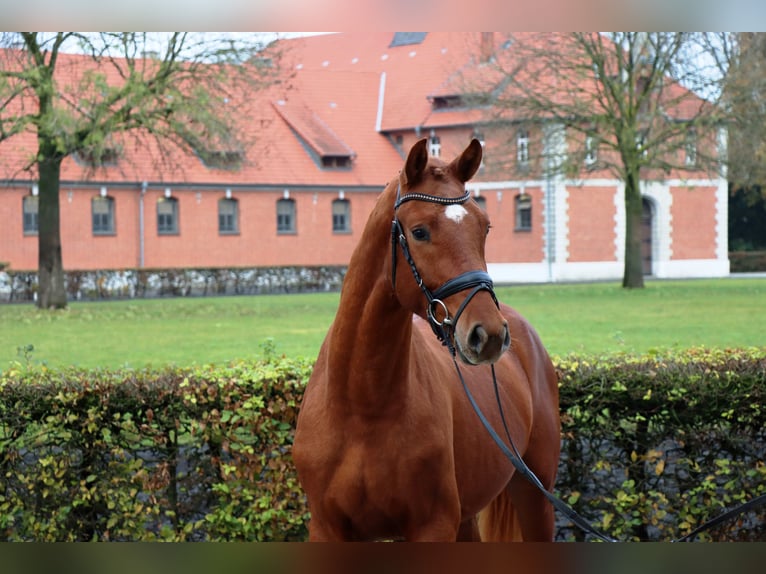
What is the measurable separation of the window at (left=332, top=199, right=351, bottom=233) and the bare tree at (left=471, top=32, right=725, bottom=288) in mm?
14228

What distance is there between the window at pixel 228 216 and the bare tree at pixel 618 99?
574 inches

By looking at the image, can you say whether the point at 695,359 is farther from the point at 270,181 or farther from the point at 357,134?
the point at 357,134

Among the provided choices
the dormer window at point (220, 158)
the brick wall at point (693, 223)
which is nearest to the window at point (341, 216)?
the brick wall at point (693, 223)

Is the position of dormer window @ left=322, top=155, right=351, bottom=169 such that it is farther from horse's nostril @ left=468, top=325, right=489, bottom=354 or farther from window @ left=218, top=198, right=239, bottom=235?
horse's nostril @ left=468, top=325, right=489, bottom=354

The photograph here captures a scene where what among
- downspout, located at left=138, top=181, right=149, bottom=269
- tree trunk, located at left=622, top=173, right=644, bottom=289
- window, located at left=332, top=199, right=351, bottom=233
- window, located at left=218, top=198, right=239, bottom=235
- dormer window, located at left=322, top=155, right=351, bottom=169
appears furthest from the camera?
dormer window, located at left=322, top=155, right=351, bottom=169

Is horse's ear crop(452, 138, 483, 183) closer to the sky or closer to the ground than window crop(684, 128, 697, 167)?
closer to the ground

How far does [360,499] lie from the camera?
3.55 meters

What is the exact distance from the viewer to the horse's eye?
3.33 metres

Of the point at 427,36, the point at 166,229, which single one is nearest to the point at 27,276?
the point at 166,229

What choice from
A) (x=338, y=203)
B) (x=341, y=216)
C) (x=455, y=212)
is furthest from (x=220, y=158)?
(x=455, y=212)

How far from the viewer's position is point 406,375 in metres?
3.60

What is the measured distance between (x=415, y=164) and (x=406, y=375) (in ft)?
2.61

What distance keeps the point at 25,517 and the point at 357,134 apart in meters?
43.9

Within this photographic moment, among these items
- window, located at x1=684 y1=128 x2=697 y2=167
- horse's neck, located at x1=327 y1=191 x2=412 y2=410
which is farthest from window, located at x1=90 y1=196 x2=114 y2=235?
horse's neck, located at x1=327 y1=191 x2=412 y2=410
